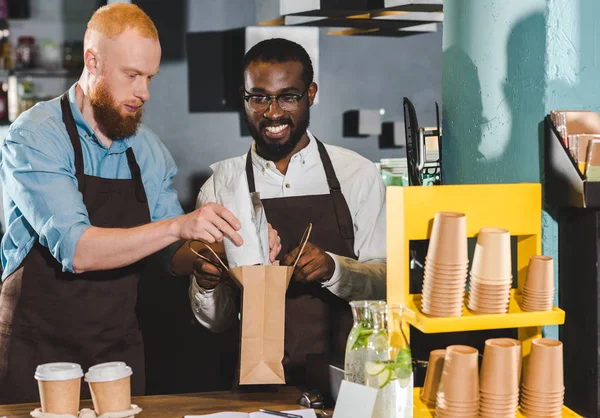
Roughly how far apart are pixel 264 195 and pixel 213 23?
5.54 ft

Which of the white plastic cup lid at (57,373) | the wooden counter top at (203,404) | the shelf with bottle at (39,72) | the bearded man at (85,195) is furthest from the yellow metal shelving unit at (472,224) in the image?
the shelf with bottle at (39,72)

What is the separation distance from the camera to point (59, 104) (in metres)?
2.54

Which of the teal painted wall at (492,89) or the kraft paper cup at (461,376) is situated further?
the teal painted wall at (492,89)

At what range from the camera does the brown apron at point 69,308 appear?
2.50m

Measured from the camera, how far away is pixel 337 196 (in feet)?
9.31

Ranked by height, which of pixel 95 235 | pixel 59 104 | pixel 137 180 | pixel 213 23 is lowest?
pixel 95 235

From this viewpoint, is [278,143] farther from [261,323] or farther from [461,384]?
[461,384]

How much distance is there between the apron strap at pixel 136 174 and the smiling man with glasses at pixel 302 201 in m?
0.28

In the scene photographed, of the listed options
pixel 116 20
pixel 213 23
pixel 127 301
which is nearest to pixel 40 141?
pixel 116 20

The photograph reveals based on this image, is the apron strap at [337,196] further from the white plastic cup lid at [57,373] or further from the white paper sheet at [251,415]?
the white plastic cup lid at [57,373]

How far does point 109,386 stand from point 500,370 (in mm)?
824

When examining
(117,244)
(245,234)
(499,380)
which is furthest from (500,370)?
(117,244)

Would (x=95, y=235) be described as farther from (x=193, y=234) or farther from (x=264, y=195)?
(x=264, y=195)

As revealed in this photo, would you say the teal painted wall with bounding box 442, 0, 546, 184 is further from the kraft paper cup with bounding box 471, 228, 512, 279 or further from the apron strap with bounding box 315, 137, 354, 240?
the apron strap with bounding box 315, 137, 354, 240
